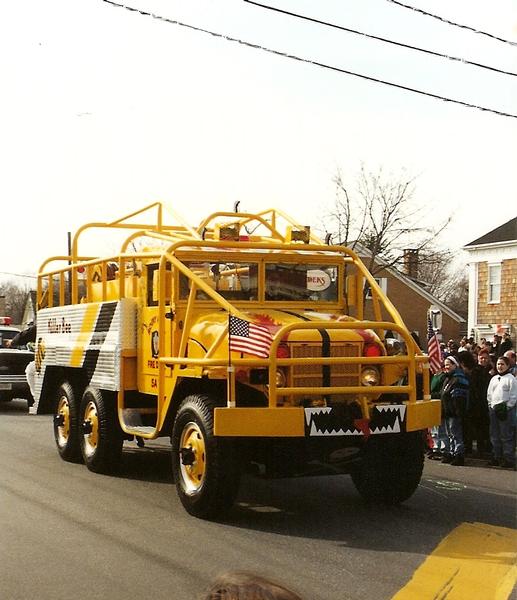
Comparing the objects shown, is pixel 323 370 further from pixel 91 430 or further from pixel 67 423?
pixel 67 423

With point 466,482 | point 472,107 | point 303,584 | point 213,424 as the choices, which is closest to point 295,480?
point 466,482

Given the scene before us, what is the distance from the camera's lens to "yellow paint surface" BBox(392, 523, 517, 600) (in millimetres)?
5906

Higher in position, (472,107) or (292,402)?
(472,107)

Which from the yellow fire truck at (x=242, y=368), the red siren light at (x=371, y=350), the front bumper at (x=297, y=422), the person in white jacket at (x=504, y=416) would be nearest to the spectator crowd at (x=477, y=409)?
the person in white jacket at (x=504, y=416)

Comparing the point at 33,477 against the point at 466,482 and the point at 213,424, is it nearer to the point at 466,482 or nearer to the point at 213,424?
the point at 213,424

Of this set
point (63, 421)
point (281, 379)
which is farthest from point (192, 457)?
point (63, 421)

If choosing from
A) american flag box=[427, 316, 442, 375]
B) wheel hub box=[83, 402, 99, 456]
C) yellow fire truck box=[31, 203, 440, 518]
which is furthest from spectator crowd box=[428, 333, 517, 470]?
wheel hub box=[83, 402, 99, 456]

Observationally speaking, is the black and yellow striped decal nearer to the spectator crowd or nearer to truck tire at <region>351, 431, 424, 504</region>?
truck tire at <region>351, 431, 424, 504</region>

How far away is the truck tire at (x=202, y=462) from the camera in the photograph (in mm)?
7746

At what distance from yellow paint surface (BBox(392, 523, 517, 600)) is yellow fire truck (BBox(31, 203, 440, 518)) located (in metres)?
1.16

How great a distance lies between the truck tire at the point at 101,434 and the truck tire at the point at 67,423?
45 cm

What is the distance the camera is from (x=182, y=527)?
7602 mm

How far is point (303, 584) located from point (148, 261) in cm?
464

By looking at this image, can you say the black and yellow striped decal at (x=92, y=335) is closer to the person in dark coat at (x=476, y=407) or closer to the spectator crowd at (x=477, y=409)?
the spectator crowd at (x=477, y=409)
